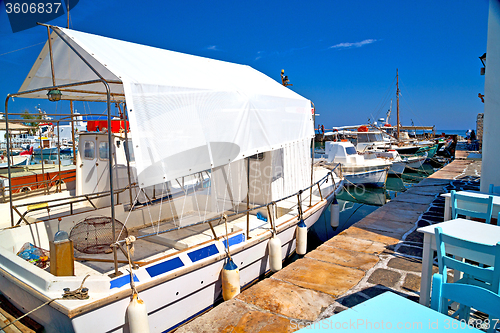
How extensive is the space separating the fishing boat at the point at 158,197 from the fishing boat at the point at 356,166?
30.8 feet

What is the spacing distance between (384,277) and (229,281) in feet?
7.35

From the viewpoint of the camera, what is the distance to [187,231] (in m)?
5.95

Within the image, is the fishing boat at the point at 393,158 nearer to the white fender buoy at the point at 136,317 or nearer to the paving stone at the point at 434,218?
the paving stone at the point at 434,218

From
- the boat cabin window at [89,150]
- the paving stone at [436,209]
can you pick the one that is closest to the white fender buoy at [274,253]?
the paving stone at [436,209]

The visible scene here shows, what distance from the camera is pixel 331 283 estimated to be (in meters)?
4.29

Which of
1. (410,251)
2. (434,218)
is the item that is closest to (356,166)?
(434,218)

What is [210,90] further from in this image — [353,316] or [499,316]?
[499,316]

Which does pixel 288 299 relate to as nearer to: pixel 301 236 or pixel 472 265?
pixel 472 265

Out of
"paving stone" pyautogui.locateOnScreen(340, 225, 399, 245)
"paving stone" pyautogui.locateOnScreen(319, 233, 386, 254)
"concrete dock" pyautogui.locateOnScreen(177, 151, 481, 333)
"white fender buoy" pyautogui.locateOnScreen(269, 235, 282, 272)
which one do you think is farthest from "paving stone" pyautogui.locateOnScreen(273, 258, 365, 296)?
"paving stone" pyautogui.locateOnScreen(340, 225, 399, 245)

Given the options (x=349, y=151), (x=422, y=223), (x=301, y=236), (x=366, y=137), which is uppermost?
(x=366, y=137)

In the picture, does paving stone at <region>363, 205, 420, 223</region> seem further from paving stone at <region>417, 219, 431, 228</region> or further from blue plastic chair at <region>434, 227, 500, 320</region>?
blue plastic chair at <region>434, 227, 500, 320</region>

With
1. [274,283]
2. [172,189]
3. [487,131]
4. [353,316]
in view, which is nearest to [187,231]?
[172,189]

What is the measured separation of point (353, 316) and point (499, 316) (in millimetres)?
798

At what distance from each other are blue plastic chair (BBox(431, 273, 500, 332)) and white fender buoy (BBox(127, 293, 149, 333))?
9.82 ft
